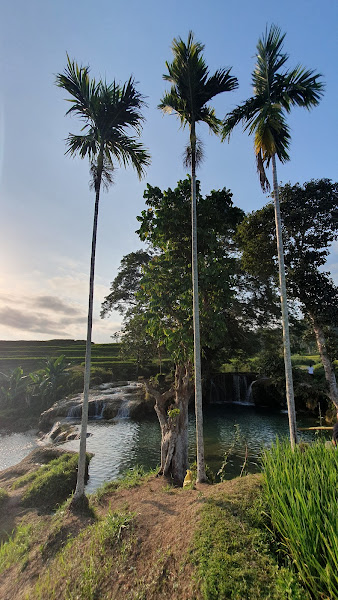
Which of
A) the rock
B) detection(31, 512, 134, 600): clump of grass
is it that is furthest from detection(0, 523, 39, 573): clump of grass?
the rock

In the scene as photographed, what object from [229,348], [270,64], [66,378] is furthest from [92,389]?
[270,64]

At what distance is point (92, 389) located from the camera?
33125 mm

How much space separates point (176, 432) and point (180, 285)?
5999mm

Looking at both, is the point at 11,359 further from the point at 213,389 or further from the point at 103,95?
the point at 103,95

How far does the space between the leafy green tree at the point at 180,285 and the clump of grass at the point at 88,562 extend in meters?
5.54

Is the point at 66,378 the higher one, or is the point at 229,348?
the point at 229,348

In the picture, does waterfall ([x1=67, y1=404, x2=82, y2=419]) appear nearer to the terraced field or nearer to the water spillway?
the terraced field

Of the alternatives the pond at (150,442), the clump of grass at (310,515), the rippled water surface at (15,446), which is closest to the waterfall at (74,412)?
the pond at (150,442)

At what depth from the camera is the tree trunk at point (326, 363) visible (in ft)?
50.8

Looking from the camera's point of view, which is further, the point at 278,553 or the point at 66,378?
the point at 66,378

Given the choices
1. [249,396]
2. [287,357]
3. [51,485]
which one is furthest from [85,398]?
[249,396]

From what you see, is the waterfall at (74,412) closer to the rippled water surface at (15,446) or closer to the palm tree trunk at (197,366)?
the rippled water surface at (15,446)

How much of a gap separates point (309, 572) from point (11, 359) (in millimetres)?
51387

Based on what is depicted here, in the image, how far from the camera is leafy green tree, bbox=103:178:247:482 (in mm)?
11461
